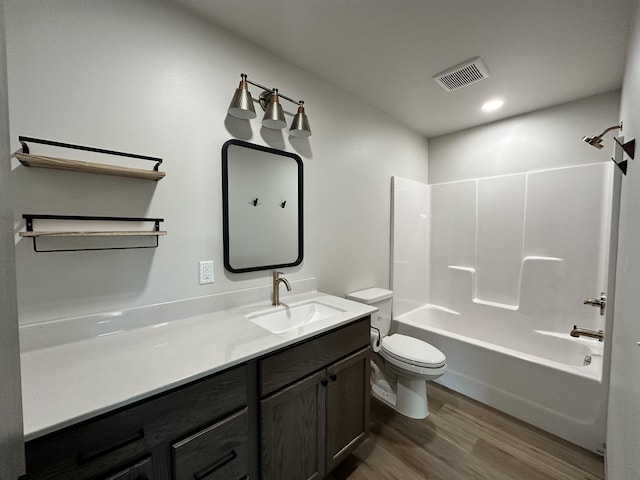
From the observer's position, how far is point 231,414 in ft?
3.16

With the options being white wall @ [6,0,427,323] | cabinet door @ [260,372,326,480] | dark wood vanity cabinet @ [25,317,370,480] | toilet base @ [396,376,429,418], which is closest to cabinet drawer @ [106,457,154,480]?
dark wood vanity cabinet @ [25,317,370,480]

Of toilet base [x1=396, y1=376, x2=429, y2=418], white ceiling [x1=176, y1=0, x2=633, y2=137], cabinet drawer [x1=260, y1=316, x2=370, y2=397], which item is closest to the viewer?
cabinet drawer [x1=260, y1=316, x2=370, y2=397]

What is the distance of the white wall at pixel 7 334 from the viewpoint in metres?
0.36

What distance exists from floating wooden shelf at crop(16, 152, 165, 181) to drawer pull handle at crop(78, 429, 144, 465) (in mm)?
955

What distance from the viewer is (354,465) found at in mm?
1539

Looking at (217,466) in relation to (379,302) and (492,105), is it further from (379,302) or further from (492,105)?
(492,105)

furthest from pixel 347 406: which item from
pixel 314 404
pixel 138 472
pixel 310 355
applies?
pixel 138 472

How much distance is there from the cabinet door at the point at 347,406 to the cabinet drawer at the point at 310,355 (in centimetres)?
7

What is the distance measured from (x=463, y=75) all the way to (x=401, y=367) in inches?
84.0

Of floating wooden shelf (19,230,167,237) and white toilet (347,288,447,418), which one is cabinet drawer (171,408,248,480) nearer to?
floating wooden shelf (19,230,167,237)

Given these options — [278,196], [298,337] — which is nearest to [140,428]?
[298,337]

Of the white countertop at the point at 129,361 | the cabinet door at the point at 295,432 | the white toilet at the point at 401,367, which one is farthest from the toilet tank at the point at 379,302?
the cabinet door at the point at 295,432

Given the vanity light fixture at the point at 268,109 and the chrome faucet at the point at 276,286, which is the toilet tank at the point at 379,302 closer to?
the chrome faucet at the point at 276,286

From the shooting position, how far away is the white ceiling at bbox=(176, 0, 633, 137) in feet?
4.30
